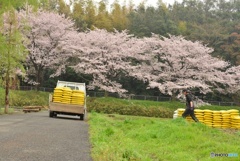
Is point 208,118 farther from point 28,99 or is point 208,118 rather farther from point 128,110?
point 28,99

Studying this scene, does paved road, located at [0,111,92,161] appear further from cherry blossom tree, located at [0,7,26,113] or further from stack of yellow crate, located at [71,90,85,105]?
cherry blossom tree, located at [0,7,26,113]

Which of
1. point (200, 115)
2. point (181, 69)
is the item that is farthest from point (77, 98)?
point (181, 69)

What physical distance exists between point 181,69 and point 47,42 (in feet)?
50.7

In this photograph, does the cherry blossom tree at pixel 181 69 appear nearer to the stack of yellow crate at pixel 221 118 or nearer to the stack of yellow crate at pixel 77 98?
the stack of yellow crate at pixel 221 118

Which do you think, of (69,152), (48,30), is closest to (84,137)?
(69,152)

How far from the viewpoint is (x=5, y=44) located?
62.4 ft

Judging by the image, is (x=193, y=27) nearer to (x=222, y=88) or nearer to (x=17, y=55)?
(x=222, y=88)

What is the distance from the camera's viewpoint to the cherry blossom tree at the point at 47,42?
3991 centimetres

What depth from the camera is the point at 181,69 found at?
38812mm

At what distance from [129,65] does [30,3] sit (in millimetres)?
23860

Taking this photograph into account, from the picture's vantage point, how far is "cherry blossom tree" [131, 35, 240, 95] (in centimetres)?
3791

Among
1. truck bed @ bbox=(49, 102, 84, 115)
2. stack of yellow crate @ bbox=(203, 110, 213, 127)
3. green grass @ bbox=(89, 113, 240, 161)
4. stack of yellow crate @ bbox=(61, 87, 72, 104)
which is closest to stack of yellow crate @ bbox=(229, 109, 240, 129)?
Answer: stack of yellow crate @ bbox=(203, 110, 213, 127)

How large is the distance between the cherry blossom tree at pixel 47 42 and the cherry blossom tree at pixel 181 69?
8810 millimetres

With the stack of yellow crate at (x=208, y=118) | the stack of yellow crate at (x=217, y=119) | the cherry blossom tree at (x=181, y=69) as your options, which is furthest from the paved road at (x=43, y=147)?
the cherry blossom tree at (x=181, y=69)
